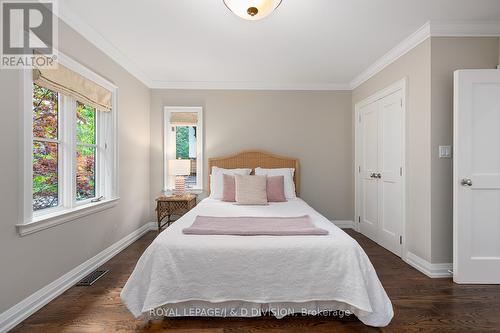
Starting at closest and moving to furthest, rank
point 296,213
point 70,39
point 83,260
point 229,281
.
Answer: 1. point 229,281
2. point 70,39
3. point 83,260
4. point 296,213

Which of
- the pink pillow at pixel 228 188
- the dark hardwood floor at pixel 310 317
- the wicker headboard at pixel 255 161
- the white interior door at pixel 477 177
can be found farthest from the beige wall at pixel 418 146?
the pink pillow at pixel 228 188

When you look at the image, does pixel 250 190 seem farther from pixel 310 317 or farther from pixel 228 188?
pixel 310 317

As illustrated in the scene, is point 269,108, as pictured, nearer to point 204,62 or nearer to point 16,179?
point 204,62

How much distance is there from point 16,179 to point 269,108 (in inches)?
135

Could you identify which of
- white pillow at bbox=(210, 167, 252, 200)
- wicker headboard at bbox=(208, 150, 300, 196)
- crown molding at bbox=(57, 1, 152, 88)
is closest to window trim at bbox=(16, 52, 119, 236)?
crown molding at bbox=(57, 1, 152, 88)

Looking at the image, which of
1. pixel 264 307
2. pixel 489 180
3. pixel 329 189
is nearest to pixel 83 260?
pixel 264 307

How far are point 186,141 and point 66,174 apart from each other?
82.4 inches

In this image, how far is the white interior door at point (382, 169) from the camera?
3.14m

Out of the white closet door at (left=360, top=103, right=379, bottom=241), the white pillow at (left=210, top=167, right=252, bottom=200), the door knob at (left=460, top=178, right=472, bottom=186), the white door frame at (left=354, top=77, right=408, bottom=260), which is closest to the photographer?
the door knob at (left=460, top=178, right=472, bottom=186)

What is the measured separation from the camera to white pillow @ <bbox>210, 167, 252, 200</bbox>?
379cm

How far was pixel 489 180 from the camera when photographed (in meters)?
2.41

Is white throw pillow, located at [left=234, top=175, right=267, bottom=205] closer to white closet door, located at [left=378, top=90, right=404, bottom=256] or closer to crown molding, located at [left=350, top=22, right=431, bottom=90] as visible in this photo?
white closet door, located at [left=378, top=90, right=404, bottom=256]

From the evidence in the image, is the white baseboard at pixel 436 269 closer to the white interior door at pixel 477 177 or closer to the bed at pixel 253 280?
the white interior door at pixel 477 177

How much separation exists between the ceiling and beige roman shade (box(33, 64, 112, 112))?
0.49 metres
